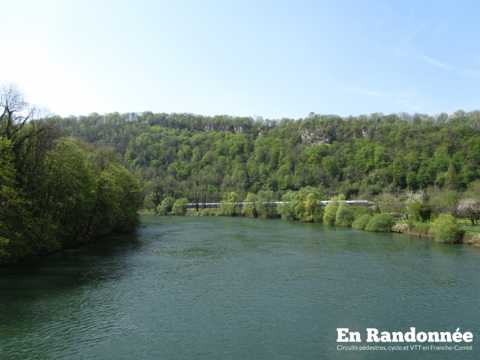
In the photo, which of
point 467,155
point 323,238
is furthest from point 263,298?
point 467,155

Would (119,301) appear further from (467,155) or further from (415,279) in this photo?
(467,155)

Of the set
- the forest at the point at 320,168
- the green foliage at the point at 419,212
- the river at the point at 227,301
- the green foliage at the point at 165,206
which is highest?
the forest at the point at 320,168

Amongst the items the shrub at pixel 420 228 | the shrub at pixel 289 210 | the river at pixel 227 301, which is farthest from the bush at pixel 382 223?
the shrub at pixel 289 210

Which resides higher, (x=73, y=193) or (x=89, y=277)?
(x=73, y=193)

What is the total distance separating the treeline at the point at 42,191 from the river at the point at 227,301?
2.62 meters

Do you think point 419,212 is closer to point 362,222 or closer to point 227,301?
point 362,222

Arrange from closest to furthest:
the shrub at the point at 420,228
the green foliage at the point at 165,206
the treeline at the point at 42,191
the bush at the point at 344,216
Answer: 1. the treeline at the point at 42,191
2. the shrub at the point at 420,228
3. the bush at the point at 344,216
4. the green foliage at the point at 165,206

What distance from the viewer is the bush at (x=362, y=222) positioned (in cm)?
7288

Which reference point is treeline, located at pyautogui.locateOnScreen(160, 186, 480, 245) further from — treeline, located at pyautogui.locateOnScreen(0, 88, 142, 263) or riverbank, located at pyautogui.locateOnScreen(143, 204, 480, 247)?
treeline, located at pyautogui.locateOnScreen(0, 88, 142, 263)

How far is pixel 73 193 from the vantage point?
4428cm

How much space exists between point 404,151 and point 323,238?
295 ft

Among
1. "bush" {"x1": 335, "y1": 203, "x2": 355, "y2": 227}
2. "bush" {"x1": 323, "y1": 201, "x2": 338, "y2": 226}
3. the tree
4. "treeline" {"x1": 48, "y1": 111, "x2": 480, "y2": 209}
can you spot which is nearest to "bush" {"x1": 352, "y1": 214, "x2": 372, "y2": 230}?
"bush" {"x1": 335, "y1": 203, "x2": 355, "y2": 227}

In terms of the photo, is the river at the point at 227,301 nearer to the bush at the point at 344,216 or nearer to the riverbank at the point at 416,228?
the riverbank at the point at 416,228

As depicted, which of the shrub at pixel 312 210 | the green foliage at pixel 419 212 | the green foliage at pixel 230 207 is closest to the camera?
the green foliage at pixel 419 212
